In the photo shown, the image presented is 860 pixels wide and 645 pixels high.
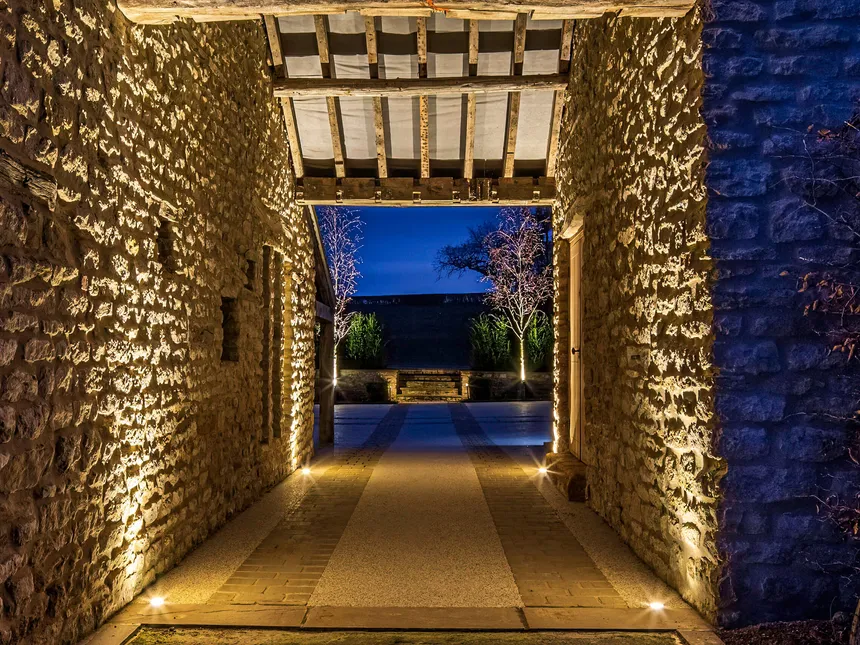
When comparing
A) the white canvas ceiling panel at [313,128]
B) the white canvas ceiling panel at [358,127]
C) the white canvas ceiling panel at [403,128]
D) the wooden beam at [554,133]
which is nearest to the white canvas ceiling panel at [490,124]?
the wooden beam at [554,133]

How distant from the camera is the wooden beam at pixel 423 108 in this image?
6.17 meters

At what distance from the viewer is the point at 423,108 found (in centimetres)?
695

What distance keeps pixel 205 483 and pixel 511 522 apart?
2.25m

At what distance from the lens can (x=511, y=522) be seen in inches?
195

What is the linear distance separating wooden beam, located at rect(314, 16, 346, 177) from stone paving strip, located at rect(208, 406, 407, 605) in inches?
139

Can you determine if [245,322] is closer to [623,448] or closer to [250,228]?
[250,228]

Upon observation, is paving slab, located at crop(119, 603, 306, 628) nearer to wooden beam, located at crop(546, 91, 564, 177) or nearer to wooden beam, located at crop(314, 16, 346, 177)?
wooden beam, located at crop(314, 16, 346, 177)

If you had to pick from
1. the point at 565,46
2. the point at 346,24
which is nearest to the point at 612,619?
the point at 565,46

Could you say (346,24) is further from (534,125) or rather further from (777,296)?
(777,296)

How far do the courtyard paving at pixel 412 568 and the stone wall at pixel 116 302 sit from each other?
0.34 meters

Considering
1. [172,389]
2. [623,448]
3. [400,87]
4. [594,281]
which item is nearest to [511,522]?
[623,448]

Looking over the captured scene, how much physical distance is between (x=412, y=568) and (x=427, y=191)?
488cm

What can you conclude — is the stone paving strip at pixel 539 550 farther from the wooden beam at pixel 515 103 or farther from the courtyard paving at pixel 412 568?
the wooden beam at pixel 515 103

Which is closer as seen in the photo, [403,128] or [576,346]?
[576,346]
